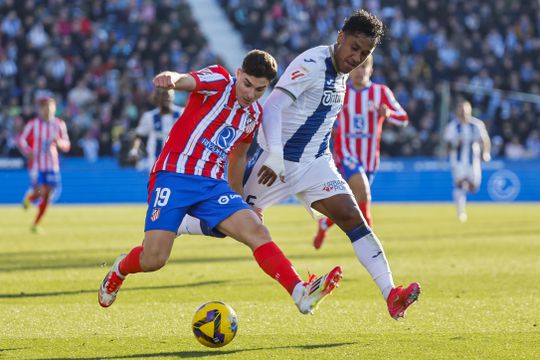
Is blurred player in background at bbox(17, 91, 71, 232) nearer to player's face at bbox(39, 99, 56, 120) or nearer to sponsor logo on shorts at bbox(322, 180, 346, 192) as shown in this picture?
player's face at bbox(39, 99, 56, 120)

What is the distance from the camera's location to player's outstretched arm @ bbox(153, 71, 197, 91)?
608 cm

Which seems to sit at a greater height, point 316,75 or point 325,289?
point 316,75

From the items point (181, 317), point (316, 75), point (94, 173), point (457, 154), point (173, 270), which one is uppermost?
point (316, 75)

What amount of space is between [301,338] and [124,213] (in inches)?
644

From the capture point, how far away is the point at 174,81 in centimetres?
622

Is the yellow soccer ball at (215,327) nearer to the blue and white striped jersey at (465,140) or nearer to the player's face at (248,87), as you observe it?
the player's face at (248,87)

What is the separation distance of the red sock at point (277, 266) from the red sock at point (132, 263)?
100 centimetres

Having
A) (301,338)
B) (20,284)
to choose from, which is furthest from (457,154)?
(301,338)

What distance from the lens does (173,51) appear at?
98.1 ft

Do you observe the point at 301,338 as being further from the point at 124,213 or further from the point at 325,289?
the point at 124,213

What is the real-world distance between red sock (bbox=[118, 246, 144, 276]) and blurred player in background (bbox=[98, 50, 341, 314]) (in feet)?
0.21

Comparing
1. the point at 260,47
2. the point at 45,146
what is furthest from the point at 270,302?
the point at 260,47

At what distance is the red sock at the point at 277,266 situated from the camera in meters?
6.32

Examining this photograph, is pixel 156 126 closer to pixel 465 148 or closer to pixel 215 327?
pixel 215 327
